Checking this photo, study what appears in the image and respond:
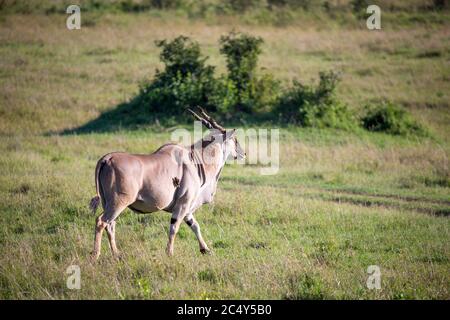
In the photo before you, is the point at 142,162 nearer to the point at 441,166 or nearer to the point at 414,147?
the point at 441,166

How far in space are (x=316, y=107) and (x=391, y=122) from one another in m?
2.35

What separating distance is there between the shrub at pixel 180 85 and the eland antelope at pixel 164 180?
11.4 metres

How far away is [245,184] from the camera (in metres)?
15.5

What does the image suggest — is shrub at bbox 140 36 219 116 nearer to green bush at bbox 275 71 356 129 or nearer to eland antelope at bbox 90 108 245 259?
green bush at bbox 275 71 356 129

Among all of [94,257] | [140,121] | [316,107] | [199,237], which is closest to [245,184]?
[199,237]

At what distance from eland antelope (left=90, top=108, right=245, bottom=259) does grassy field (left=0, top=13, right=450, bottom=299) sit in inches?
22.6

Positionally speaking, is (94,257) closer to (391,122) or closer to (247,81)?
(391,122)

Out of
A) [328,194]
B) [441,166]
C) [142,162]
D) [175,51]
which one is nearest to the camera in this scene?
[142,162]

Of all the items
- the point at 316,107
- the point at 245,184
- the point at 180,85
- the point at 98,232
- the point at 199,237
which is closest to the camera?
the point at 98,232

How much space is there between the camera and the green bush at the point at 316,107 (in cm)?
2088

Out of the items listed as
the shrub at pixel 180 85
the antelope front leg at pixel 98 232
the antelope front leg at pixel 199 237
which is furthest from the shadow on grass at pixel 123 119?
the antelope front leg at pixel 98 232

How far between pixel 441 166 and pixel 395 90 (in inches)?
345
